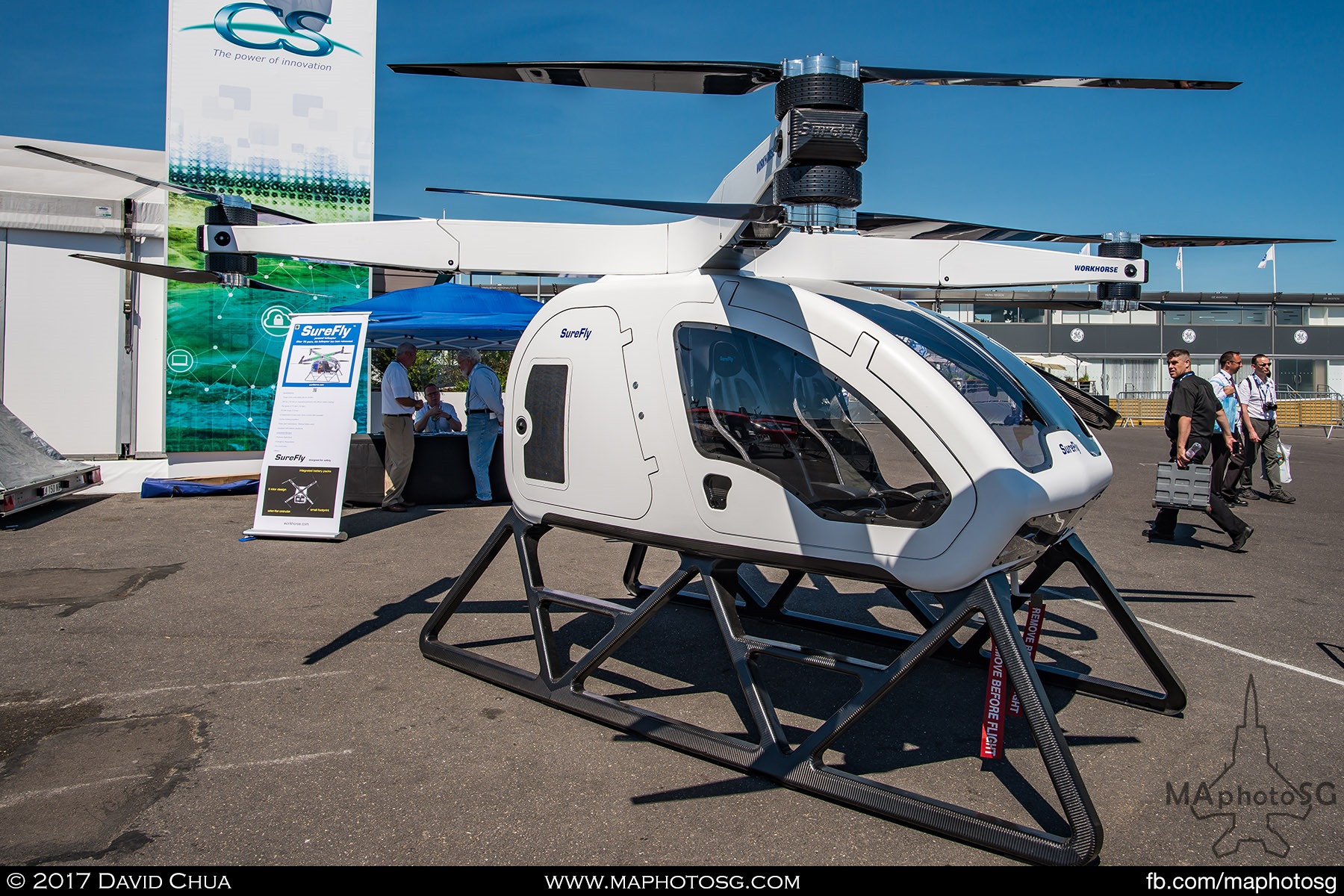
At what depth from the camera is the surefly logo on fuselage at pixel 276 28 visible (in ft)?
38.5

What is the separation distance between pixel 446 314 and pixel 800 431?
750cm

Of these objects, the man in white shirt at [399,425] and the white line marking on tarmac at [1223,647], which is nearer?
the white line marking on tarmac at [1223,647]

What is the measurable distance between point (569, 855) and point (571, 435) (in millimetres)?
2144

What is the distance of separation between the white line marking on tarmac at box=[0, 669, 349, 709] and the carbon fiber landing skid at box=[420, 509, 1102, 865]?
2.53 ft

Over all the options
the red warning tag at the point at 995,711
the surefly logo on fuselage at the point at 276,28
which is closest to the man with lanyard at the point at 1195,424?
the red warning tag at the point at 995,711

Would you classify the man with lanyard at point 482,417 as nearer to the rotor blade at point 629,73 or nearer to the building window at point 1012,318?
the rotor blade at point 629,73

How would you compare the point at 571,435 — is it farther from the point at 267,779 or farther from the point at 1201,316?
the point at 1201,316

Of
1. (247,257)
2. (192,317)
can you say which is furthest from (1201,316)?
(247,257)

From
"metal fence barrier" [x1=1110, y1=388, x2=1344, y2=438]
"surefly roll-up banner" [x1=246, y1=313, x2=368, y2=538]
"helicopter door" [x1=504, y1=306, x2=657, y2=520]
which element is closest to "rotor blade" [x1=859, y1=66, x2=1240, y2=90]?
"helicopter door" [x1=504, y1=306, x2=657, y2=520]

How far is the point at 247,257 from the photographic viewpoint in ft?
14.2

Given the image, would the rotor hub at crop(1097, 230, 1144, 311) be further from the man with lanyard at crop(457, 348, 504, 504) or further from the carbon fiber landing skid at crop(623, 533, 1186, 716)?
the man with lanyard at crop(457, 348, 504, 504)

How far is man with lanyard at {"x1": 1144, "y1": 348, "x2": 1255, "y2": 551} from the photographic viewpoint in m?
8.12

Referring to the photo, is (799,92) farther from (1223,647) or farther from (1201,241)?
(1223,647)

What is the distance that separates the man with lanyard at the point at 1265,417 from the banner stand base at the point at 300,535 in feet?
36.7
